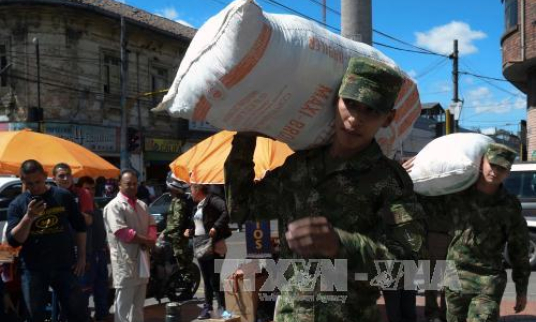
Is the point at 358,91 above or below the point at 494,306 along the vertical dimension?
above

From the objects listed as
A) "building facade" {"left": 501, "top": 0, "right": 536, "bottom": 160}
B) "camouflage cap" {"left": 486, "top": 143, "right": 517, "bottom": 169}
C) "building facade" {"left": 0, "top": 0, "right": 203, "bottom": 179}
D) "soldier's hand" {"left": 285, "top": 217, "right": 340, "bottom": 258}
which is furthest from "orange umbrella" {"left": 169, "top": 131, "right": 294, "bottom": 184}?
"building facade" {"left": 501, "top": 0, "right": 536, "bottom": 160}

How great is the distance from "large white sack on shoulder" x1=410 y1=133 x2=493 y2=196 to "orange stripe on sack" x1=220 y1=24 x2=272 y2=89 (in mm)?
2105

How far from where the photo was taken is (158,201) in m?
15.0

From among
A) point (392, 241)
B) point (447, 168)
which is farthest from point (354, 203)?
point (447, 168)

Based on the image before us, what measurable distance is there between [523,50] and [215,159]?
14.9 m

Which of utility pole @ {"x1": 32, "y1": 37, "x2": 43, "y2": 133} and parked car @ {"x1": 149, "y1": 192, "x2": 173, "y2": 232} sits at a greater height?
utility pole @ {"x1": 32, "y1": 37, "x2": 43, "y2": 133}

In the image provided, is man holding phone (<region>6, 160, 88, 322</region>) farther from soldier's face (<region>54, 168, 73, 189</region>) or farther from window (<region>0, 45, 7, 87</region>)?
window (<region>0, 45, 7, 87</region>)

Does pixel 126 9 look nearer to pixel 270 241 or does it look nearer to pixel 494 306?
pixel 270 241

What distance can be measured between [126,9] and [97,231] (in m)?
22.5

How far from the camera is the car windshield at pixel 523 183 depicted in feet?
33.8

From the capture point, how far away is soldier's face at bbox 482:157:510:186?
3770 mm

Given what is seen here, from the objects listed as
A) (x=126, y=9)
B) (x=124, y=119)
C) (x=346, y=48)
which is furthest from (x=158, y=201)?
(x=126, y=9)

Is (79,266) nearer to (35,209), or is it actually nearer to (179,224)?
(35,209)

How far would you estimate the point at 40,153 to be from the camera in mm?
7387
